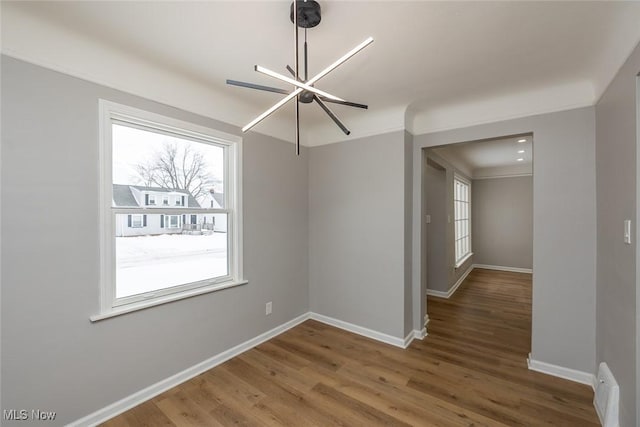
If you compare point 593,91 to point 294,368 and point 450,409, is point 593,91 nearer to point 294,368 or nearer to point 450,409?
point 450,409

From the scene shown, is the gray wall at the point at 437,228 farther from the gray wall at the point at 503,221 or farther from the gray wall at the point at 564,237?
the gray wall at the point at 503,221

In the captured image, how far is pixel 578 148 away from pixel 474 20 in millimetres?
1563

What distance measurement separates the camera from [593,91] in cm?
220

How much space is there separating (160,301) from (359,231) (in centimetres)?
212

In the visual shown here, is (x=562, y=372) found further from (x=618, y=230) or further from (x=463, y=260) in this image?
(x=463, y=260)

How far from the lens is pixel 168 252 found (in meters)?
2.32

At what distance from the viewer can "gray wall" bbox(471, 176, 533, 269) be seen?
6.55 meters

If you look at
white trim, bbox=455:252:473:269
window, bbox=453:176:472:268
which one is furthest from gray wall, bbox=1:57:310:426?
window, bbox=453:176:472:268

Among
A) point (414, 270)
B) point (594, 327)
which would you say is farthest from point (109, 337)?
point (594, 327)

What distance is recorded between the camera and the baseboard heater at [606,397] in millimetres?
1632

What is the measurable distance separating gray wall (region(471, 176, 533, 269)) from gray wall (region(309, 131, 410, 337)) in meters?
5.39

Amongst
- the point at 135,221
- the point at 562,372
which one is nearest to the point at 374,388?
the point at 562,372

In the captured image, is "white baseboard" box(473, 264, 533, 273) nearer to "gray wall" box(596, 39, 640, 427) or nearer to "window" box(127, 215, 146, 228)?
"gray wall" box(596, 39, 640, 427)

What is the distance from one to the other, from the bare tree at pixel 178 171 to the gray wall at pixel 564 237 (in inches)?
119
